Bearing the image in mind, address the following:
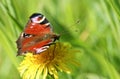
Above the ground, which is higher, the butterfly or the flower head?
the butterfly

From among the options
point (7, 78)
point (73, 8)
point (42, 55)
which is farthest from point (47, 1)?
point (42, 55)

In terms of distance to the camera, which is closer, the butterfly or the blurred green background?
the butterfly

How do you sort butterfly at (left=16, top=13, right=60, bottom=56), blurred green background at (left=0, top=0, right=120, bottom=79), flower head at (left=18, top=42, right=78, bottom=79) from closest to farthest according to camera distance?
butterfly at (left=16, top=13, right=60, bottom=56)
flower head at (left=18, top=42, right=78, bottom=79)
blurred green background at (left=0, top=0, right=120, bottom=79)

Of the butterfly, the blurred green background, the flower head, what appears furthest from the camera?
the blurred green background

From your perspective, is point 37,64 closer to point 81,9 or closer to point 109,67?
point 109,67
